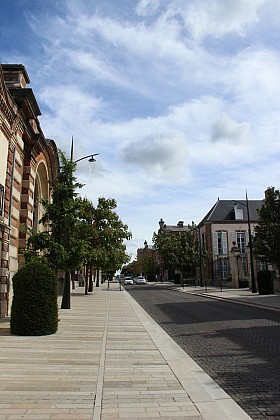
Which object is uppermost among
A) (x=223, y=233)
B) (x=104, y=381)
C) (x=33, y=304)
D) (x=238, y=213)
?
(x=238, y=213)

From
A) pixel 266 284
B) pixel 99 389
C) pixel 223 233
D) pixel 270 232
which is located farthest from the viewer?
pixel 223 233

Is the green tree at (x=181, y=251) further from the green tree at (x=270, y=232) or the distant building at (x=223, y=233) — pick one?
the green tree at (x=270, y=232)

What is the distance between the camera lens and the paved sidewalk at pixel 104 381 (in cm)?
468

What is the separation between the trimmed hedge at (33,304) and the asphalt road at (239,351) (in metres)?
3.42

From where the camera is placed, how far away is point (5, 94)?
13.1 m

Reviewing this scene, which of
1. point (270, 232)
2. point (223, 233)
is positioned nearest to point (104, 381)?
point (270, 232)

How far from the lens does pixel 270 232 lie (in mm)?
25078

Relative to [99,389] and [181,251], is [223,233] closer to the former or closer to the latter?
[181,251]

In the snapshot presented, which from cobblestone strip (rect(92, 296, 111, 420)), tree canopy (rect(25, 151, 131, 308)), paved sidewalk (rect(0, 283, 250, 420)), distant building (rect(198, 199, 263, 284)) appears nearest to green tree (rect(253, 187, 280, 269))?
tree canopy (rect(25, 151, 131, 308))

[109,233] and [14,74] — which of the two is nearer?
[14,74]

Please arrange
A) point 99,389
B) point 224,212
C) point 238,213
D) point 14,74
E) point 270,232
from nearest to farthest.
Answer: point 99,389 → point 14,74 → point 270,232 → point 238,213 → point 224,212

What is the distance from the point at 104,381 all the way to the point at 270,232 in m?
21.0

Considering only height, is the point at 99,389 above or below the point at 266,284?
below

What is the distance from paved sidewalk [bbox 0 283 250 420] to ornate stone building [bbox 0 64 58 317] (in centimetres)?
428
